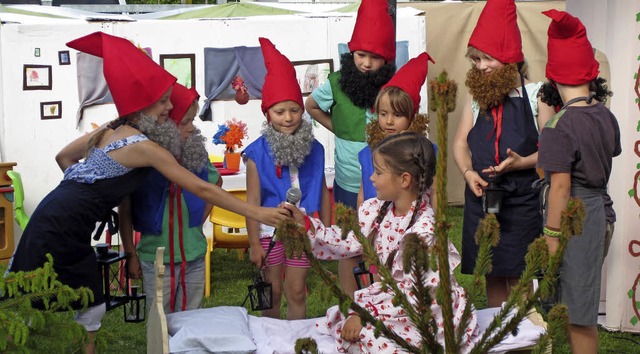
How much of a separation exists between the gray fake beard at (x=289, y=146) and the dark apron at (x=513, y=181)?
90 cm

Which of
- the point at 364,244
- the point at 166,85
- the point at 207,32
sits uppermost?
the point at 207,32

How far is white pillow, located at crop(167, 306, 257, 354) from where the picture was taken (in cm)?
362

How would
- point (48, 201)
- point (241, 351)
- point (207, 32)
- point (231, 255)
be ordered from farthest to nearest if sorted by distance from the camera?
point (207, 32)
point (231, 255)
point (48, 201)
point (241, 351)

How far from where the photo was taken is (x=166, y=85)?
14.0 feet

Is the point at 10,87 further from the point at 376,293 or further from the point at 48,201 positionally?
the point at 376,293

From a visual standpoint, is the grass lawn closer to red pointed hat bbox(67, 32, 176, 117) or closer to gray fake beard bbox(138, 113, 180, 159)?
gray fake beard bbox(138, 113, 180, 159)

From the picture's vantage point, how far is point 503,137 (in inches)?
185

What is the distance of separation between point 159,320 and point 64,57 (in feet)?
20.9

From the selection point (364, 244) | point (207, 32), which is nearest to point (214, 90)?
point (207, 32)

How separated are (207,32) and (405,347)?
26.6 ft

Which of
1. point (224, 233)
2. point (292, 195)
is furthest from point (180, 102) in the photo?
point (224, 233)

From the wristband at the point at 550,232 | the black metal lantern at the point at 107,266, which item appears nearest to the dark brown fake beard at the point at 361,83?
the wristband at the point at 550,232

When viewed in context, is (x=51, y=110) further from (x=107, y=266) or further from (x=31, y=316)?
(x=31, y=316)

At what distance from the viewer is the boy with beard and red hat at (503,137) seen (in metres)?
4.65
